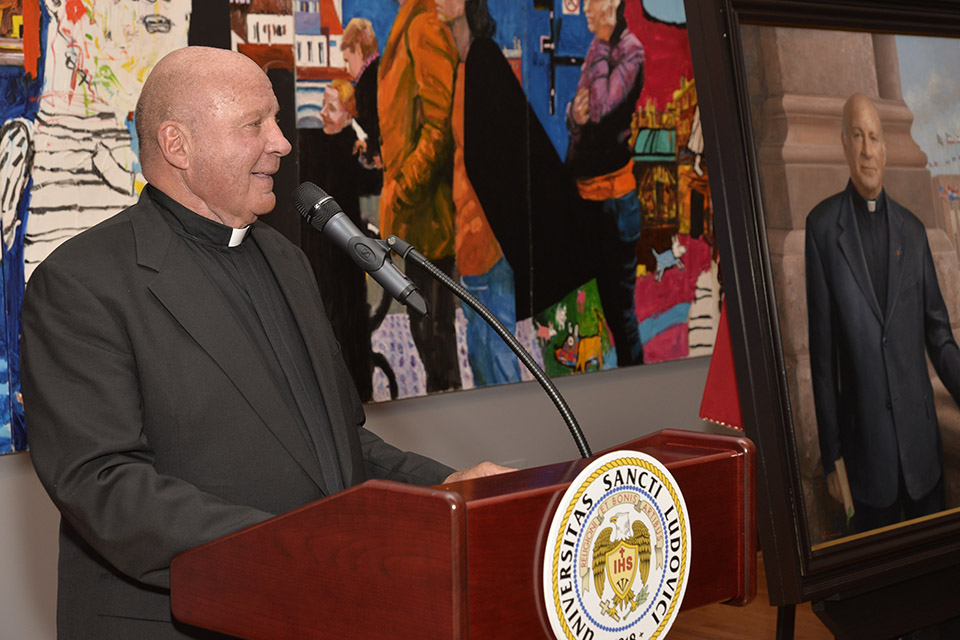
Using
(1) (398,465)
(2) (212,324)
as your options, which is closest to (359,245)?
(2) (212,324)

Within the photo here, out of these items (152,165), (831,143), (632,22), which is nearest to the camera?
(152,165)

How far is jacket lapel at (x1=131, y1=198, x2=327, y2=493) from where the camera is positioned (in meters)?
1.57

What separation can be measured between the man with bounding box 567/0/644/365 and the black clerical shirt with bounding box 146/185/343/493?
2374mm

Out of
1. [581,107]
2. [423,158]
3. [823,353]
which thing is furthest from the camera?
[581,107]

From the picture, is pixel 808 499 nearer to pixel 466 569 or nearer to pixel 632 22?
pixel 466 569

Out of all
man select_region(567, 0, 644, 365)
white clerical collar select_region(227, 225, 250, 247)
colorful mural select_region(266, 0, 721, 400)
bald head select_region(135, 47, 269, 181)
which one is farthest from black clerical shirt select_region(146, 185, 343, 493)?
man select_region(567, 0, 644, 365)

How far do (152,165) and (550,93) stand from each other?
2460 mm

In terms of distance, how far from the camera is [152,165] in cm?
175

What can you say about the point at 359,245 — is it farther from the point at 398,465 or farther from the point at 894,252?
the point at 894,252

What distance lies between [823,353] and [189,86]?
4.17 feet

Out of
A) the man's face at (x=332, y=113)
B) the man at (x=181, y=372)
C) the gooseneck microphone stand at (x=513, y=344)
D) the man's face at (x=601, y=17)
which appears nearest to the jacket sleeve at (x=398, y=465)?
the man at (x=181, y=372)

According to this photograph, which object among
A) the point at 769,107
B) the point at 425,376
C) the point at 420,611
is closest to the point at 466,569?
the point at 420,611

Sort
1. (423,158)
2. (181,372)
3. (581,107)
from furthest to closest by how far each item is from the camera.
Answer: (581,107) < (423,158) < (181,372)

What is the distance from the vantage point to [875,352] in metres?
2.14
